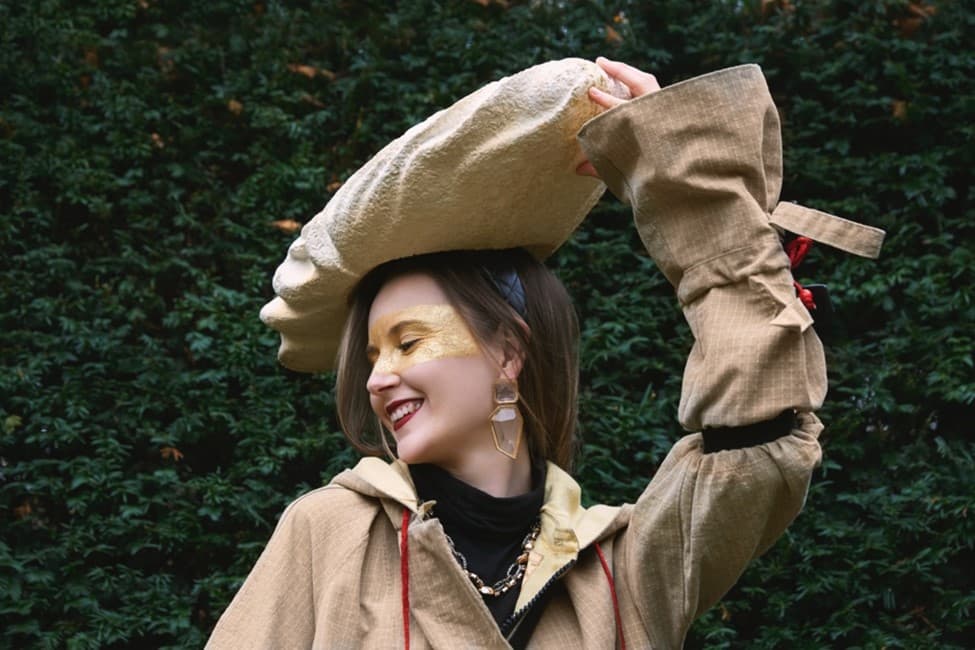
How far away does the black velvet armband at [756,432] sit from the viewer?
59.3 inches

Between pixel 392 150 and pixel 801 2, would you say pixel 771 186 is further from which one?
pixel 801 2

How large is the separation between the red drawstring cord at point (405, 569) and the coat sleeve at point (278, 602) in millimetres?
148

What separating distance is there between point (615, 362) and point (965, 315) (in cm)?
86

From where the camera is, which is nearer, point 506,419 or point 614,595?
point 614,595

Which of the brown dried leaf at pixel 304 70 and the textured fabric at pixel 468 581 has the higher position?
the brown dried leaf at pixel 304 70

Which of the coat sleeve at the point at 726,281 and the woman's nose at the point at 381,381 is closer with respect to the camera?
the coat sleeve at the point at 726,281

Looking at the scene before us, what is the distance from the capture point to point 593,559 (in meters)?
1.81

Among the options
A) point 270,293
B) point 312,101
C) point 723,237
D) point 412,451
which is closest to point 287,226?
point 270,293

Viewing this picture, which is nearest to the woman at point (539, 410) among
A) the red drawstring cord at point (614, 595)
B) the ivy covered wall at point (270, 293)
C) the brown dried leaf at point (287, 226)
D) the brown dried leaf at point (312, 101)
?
the red drawstring cord at point (614, 595)

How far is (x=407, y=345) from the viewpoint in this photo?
73.1 inches

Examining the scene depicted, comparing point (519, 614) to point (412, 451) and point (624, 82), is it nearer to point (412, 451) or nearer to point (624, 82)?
point (412, 451)

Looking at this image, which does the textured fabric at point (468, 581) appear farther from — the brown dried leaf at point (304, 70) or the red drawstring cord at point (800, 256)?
the brown dried leaf at point (304, 70)

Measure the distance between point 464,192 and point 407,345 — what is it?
0.26 meters

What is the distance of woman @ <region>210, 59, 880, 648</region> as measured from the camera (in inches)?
59.6
